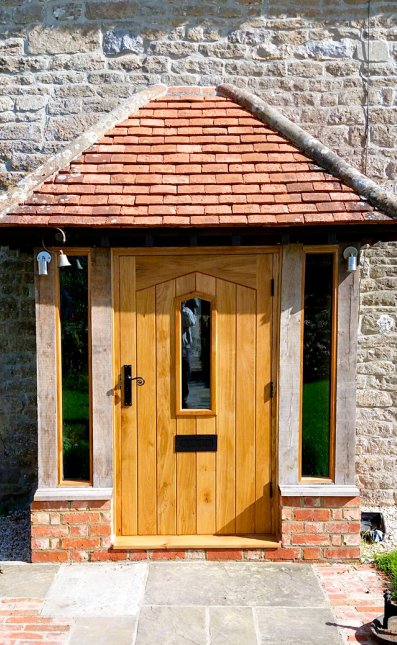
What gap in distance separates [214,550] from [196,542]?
16 cm

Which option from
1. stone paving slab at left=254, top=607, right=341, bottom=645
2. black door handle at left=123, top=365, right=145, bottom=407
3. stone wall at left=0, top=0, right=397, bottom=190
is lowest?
stone paving slab at left=254, top=607, right=341, bottom=645

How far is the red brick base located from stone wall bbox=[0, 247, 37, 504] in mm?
1598

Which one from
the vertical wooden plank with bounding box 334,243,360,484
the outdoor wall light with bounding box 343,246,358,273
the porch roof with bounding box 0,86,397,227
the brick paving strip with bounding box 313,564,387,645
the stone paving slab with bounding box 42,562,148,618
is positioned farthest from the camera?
the vertical wooden plank with bounding box 334,243,360,484

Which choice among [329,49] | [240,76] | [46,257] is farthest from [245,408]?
[329,49]

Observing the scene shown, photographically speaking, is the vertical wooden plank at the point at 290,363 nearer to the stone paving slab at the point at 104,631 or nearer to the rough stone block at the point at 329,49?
the stone paving slab at the point at 104,631

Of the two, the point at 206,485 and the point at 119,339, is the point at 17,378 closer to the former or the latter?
the point at 119,339

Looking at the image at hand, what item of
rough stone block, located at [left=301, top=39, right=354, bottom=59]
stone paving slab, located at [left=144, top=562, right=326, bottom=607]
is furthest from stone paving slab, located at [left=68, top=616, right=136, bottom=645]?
rough stone block, located at [left=301, top=39, right=354, bottom=59]

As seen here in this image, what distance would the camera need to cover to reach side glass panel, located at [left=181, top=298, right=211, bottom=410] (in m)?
4.94

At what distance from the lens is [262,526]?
503 cm

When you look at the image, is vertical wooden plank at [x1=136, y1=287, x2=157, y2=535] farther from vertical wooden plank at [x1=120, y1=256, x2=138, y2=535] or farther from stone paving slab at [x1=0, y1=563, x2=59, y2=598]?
stone paving slab at [x1=0, y1=563, x2=59, y2=598]

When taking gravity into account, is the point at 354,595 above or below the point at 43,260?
below

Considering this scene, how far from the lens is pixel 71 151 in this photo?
4930 millimetres

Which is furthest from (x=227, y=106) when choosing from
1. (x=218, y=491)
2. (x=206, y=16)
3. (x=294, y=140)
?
(x=218, y=491)

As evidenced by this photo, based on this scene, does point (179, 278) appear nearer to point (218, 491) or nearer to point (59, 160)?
point (59, 160)
